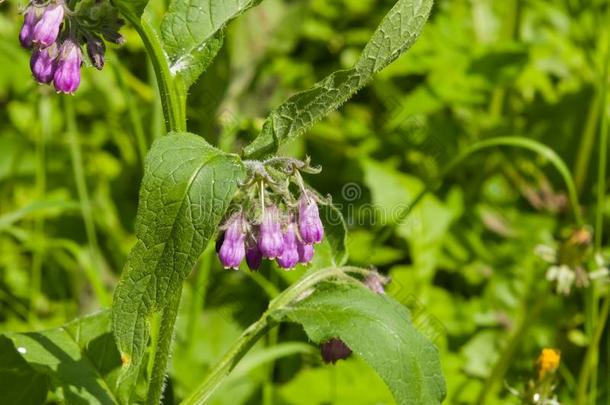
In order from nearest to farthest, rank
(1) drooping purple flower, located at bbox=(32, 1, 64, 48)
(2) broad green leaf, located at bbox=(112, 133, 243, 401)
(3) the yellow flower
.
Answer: (2) broad green leaf, located at bbox=(112, 133, 243, 401) → (1) drooping purple flower, located at bbox=(32, 1, 64, 48) → (3) the yellow flower

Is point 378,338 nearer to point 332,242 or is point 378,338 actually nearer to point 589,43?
point 332,242

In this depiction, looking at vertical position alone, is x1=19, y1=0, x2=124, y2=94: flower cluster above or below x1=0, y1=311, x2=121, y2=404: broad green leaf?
above

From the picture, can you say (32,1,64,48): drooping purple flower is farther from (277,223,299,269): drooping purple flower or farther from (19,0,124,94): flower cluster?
(277,223,299,269): drooping purple flower

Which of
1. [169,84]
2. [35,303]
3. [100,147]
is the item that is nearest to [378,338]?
[169,84]

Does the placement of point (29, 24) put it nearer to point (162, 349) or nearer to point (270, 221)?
point (270, 221)

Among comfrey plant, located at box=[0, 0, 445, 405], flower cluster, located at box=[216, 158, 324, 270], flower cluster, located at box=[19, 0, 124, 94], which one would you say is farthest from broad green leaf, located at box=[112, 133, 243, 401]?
flower cluster, located at box=[19, 0, 124, 94]

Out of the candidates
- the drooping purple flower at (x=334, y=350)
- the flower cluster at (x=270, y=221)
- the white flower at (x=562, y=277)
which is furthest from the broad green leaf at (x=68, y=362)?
the white flower at (x=562, y=277)

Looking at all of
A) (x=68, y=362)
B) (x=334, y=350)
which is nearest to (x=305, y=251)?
(x=334, y=350)
